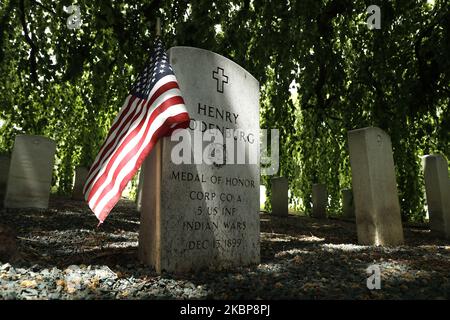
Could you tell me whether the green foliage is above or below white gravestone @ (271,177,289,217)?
above

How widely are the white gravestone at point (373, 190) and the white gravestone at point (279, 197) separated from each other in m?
4.09

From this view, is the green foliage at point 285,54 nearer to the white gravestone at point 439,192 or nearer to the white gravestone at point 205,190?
the white gravestone at point 439,192

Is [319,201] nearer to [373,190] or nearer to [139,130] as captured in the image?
[373,190]

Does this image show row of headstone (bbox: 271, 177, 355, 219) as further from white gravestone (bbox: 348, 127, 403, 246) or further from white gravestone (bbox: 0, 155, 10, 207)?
white gravestone (bbox: 0, 155, 10, 207)

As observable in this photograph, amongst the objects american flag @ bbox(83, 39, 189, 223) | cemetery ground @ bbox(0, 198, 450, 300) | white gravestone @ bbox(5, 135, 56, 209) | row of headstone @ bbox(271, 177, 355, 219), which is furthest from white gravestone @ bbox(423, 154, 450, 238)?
white gravestone @ bbox(5, 135, 56, 209)

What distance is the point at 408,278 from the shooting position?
223 cm

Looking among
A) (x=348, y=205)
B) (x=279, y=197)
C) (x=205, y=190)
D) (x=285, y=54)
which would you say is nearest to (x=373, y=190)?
(x=205, y=190)

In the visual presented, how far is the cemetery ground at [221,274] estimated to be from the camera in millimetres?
1860

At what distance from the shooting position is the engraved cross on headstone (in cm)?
277

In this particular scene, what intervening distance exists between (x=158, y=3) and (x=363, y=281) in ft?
16.5

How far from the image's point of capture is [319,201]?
324 inches

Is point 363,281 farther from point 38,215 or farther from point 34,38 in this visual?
point 34,38

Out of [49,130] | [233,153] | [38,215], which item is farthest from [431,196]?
[49,130]

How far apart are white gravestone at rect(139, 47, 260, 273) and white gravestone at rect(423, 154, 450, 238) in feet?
10.4
